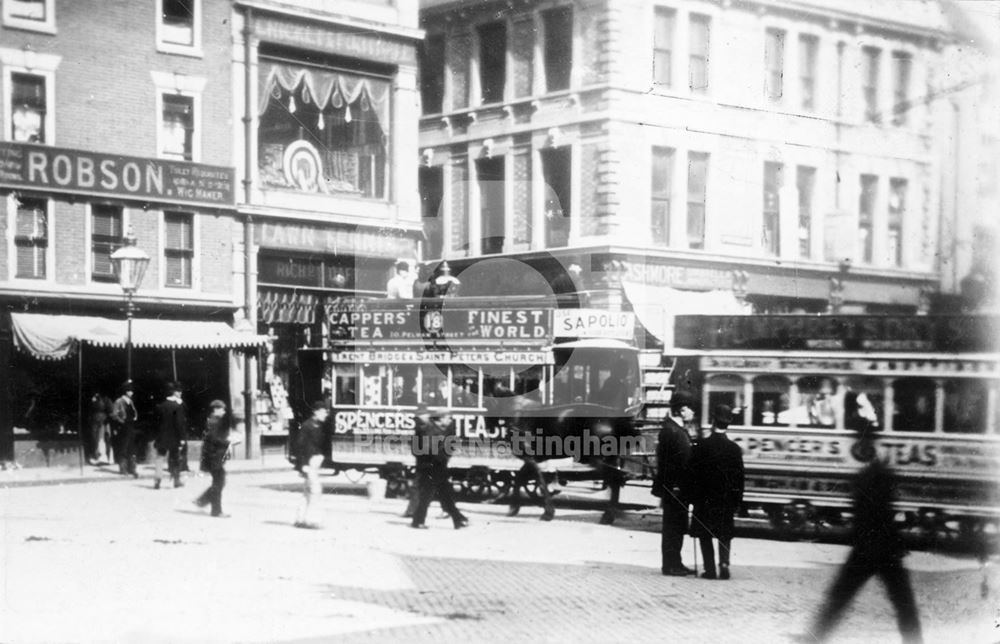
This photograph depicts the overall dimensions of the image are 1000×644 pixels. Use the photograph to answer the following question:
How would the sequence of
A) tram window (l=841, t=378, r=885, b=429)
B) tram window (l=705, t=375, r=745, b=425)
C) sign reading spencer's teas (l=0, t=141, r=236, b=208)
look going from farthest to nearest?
tram window (l=705, t=375, r=745, b=425) → tram window (l=841, t=378, r=885, b=429) → sign reading spencer's teas (l=0, t=141, r=236, b=208)

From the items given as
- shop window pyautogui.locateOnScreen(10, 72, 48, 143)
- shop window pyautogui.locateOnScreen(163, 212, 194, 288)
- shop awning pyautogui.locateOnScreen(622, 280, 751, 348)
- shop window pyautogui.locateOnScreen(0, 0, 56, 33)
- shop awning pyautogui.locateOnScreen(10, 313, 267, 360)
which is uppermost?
shop window pyautogui.locateOnScreen(0, 0, 56, 33)

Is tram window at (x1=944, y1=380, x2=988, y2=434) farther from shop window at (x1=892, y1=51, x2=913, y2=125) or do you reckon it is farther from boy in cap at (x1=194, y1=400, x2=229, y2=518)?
boy in cap at (x1=194, y1=400, x2=229, y2=518)

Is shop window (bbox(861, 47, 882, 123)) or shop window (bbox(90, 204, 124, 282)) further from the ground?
shop window (bbox(861, 47, 882, 123))

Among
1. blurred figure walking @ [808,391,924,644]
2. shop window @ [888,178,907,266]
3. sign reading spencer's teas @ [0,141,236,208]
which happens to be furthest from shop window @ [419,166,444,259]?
blurred figure walking @ [808,391,924,644]

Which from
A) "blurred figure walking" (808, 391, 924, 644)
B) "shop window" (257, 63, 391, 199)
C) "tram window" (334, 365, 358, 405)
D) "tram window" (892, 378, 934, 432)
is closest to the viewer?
"blurred figure walking" (808, 391, 924, 644)

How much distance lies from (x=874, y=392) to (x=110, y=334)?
27.1 ft

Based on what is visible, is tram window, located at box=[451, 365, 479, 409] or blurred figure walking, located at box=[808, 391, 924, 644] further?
tram window, located at box=[451, 365, 479, 409]

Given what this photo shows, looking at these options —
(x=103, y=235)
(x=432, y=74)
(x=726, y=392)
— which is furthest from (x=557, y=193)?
(x=103, y=235)

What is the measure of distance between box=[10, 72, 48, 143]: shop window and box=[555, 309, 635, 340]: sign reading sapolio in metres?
6.87

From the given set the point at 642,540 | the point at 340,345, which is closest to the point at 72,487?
the point at 340,345

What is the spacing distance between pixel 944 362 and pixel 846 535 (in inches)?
95.6

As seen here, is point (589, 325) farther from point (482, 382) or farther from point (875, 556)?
point (875, 556)

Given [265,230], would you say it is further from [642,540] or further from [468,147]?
[642,540]

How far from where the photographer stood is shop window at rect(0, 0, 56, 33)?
9.66 m
